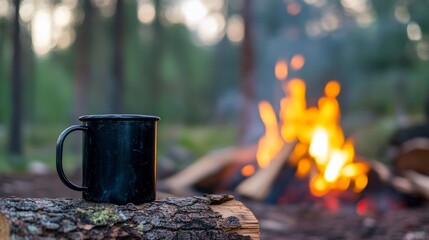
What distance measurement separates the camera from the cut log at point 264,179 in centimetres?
553

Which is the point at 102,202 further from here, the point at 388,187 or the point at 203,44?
the point at 203,44

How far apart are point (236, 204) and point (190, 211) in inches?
9.7

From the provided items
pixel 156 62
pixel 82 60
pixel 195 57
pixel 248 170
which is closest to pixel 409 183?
pixel 248 170

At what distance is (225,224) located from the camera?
188 cm

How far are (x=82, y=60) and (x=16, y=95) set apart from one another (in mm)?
4073

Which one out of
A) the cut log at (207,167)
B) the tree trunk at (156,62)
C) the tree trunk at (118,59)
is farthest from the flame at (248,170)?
the tree trunk at (156,62)

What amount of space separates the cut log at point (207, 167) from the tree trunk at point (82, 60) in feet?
30.7

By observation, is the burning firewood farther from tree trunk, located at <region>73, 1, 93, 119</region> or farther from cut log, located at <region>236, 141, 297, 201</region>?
tree trunk, located at <region>73, 1, 93, 119</region>

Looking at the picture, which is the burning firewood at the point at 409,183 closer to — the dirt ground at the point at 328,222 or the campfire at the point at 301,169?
the campfire at the point at 301,169

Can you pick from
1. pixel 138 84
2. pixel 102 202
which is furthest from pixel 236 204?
pixel 138 84

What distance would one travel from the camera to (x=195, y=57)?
24.9m

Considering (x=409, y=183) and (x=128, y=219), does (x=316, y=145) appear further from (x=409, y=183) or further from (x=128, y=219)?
(x=128, y=219)

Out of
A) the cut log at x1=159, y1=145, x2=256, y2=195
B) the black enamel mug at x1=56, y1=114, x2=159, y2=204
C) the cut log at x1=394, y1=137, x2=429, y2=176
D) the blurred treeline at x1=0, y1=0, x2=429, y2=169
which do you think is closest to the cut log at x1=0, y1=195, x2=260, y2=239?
the black enamel mug at x1=56, y1=114, x2=159, y2=204

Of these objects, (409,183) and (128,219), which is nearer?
(128,219)
